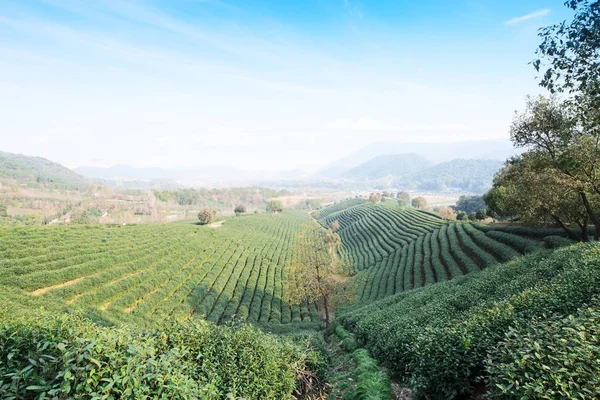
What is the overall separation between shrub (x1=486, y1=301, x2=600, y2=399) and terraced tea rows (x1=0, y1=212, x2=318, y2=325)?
1910 cm

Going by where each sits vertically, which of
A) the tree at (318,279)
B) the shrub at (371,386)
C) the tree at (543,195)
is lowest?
the tree at (318,279)

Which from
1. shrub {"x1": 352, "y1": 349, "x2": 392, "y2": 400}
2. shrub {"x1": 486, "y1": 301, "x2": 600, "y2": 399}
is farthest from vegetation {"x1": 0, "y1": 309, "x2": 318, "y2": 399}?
shrub {"x1": 486, "y1": 301, "x2": 600, "y2": 399}

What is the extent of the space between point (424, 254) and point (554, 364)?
3994 centimetres

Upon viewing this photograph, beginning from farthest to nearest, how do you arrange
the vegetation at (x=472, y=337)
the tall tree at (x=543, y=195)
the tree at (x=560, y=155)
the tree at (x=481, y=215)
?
the tree at (x=481, y=215)
the tall tree at (x=543, y=195)
the tree at (x=560, y=155)
the vegetation at (x=472, y=337)

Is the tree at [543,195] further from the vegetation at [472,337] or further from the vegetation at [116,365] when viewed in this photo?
the vegetation at [116,365]

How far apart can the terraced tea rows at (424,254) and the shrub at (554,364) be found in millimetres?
23917

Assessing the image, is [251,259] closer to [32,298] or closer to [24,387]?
[32,298]

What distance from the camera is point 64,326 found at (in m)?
5.52

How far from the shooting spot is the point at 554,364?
4.47 meters

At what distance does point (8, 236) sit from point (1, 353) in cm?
3546

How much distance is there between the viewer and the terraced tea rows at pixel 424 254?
29.7 m

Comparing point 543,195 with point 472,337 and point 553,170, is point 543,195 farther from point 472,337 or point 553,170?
point 472,337

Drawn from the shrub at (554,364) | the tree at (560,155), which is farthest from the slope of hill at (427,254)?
the shrub at (554,364)

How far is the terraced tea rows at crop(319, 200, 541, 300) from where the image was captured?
29.7 metres
